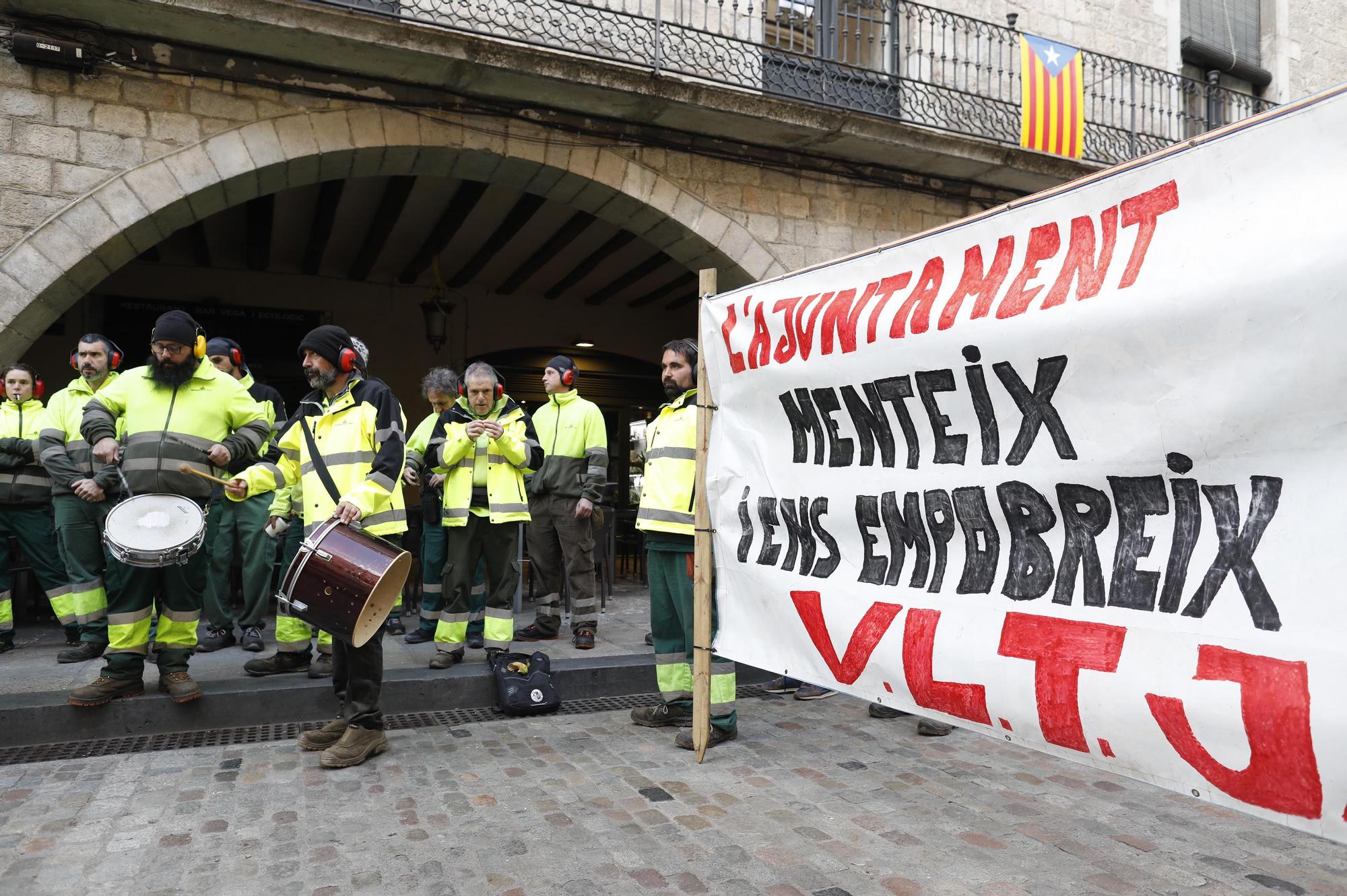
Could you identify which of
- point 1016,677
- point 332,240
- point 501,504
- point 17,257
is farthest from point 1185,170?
point 332,240

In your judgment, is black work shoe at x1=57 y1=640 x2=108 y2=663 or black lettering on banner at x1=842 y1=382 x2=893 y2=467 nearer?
black lettering on banner at x1=842 y1=382 x2=893 y2=467

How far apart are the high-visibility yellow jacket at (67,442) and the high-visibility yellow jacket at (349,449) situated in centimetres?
188

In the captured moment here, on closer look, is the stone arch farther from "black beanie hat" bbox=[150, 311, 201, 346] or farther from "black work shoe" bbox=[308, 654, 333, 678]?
"black work shoe" bbox=[308, 654, 333, 678]

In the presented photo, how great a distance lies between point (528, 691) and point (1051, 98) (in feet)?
31.8

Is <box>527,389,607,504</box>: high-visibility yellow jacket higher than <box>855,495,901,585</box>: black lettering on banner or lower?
higher

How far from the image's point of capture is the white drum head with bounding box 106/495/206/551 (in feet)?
14.6

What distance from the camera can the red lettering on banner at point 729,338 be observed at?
449 centimetres

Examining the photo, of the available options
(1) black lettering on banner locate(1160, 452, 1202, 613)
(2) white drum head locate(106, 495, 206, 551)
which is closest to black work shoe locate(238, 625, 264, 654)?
(2) white drum head locate(106, 495, 206, 551)

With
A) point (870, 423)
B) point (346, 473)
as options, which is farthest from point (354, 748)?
point (870, 423)

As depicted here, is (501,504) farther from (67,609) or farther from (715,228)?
(715,228)

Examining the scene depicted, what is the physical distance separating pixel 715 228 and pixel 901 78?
9.01 feet

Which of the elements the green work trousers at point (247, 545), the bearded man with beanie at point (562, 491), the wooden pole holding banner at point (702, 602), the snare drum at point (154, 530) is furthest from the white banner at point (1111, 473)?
the green work trousers at point (247, 545)

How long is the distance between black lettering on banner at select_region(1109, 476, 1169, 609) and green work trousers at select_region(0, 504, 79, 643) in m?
6.90

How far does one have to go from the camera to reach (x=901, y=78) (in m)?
10.2
